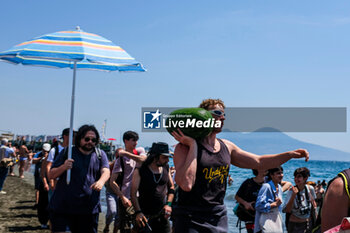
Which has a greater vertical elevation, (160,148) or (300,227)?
(160,148)

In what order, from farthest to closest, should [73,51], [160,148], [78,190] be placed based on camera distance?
[160,148] → [73,51] → [78,190]

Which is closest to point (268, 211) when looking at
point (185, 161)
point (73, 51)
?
point (185, 161)

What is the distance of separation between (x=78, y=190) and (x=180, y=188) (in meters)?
1.78

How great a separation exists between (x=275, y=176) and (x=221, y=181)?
3.15 meters

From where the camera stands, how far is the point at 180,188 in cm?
377

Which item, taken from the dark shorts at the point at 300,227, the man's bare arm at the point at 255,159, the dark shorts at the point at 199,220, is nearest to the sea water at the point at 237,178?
the dark shorts at the point at 300,227

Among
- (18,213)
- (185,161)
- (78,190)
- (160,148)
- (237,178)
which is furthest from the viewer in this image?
(237,178)

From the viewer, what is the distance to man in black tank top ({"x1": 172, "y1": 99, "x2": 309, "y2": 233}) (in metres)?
3.62

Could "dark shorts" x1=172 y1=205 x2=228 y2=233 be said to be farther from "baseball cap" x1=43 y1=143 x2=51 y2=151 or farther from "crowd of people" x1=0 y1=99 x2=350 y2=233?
"baseball cap" x1=43 y1=143 x2=51 y2=151

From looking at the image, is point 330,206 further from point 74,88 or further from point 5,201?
point 5,201

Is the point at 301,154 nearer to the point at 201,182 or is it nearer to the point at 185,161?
the point at 201,182

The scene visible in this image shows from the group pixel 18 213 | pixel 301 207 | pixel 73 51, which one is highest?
pixel 73 51

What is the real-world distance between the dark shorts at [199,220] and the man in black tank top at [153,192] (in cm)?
244

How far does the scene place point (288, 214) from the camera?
7504 millimetres
